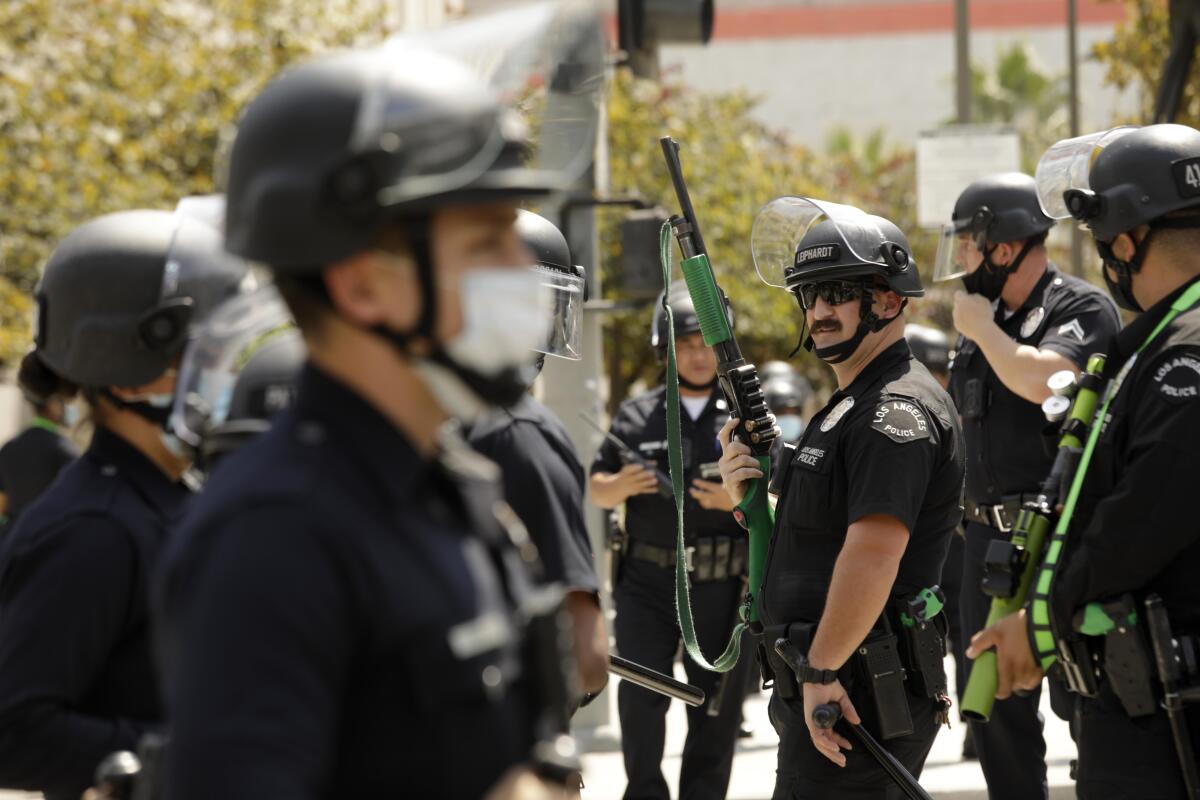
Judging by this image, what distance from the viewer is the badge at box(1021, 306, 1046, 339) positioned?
6284mm

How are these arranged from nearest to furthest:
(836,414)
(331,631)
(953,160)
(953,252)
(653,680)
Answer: (331,631)
(836,414)
(653,680)
(953,252)
(953,160)

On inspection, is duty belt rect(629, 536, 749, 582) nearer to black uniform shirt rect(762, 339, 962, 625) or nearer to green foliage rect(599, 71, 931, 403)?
black uniform shirt rect(762, 339, 962, 625)

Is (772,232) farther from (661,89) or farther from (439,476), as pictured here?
(661,89)

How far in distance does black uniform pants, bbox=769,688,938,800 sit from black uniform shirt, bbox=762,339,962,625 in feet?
0.94

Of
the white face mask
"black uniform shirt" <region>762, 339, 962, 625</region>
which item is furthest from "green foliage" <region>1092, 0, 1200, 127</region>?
the white face mask

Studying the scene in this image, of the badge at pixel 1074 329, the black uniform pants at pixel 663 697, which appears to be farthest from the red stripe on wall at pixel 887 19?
the badge at pixel 1074 329

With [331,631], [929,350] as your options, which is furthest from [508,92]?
[929,350]

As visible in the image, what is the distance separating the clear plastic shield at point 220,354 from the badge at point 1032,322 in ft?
14.1

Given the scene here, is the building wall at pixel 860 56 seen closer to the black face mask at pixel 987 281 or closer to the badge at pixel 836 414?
the black face mask at pixel 987 281

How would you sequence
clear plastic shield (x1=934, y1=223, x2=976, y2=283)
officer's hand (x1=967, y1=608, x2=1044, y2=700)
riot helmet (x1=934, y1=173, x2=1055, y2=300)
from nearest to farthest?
officer's hand (x1=967, y1=608, x2=1044, y2=700), riot helmet (x1=934, y1=173, x2=1055, y2=300), clear plastic shield (x1=934, y1=223, x2=976, y2=283)

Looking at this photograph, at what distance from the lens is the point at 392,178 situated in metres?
1.86

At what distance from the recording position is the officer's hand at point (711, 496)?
6988mm

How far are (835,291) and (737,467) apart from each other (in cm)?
60

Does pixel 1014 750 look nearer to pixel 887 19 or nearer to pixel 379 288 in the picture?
pixel 379 288
